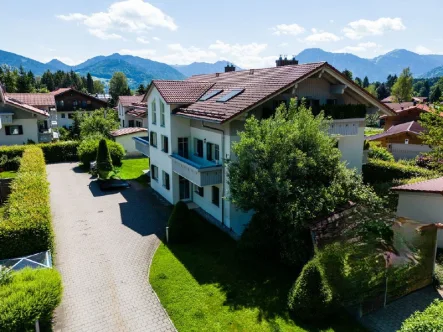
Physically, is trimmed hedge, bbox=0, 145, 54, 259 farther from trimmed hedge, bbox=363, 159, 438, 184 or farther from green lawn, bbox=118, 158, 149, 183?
trimmed hedge, bbox=363, 159, 438, 184

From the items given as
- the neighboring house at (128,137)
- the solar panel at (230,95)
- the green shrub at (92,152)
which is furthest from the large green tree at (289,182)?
the neighboring house at (128,137)

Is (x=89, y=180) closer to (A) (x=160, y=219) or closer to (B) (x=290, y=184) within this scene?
(A) (x=160, y=219)

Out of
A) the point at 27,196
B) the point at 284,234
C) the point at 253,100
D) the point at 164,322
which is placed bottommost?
the point at 164,322

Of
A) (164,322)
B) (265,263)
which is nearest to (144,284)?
(164,322)

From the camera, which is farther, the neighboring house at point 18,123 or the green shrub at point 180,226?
the neighboring house at point 18,123

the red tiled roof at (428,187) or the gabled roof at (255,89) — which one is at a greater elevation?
the gabled roof at (255,89)

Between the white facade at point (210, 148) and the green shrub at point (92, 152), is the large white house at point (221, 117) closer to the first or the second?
the white facade at point (210, 148)

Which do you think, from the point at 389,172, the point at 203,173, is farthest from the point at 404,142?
the point at 203,173
